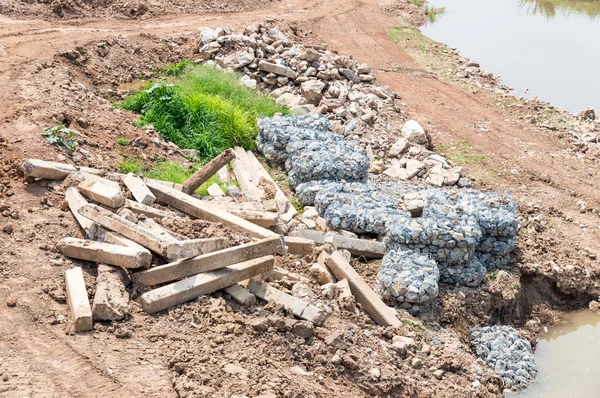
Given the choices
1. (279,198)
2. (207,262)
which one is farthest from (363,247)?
(207,262)

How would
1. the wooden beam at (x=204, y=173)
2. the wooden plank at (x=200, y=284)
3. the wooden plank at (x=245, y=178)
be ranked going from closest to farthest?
the wooden plank at (x=200, y=284)
the wooden beam at (x=204, y=173)
the wooden plank at (x=245, y=178)

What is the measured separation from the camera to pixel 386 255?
9227 millimetres

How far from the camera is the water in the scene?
1788cm

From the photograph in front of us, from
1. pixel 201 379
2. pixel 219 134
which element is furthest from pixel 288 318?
pixel 219 134

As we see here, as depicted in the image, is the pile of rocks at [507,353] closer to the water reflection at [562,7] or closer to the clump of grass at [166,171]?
the clump of grass at [166,171]

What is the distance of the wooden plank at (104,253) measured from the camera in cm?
671

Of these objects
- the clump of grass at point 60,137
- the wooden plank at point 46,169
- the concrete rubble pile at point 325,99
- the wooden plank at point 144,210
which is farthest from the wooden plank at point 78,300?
the concrete rubble pile at point 325,99

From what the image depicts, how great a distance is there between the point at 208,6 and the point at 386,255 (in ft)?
40.6

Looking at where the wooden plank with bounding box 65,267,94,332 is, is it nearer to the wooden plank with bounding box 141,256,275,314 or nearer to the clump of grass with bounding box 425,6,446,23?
the wooden plank with bounding box 141,256,275,314

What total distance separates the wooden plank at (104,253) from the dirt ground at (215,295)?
0.48 feet

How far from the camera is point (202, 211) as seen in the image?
8.20m

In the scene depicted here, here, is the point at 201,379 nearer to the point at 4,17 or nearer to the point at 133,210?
the point at 133,210

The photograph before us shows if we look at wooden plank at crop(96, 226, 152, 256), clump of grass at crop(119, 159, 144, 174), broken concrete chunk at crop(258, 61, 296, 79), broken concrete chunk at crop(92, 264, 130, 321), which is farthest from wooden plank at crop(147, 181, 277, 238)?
broken concrete chunk at crop(258, 61, 296, 79)

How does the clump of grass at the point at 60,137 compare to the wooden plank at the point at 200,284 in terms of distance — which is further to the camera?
the clump of grass at the point at 60,137
